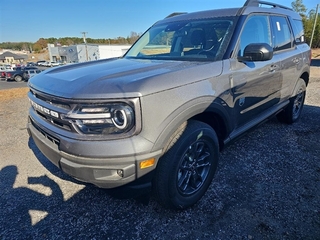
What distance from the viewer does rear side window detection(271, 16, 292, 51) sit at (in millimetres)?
3237

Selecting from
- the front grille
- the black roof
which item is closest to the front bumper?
the front grille

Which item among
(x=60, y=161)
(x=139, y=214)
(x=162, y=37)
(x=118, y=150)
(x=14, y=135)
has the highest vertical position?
(x=162, y=37)

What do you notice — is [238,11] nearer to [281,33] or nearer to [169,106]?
[281,33]

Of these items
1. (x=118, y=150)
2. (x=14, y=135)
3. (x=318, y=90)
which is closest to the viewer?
(x=118, y=150)

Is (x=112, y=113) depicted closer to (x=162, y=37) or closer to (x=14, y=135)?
(x=162, y=37)

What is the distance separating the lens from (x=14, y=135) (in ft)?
14.1

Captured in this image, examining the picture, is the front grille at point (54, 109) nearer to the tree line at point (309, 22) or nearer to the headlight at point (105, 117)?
the headlight at point (105, 117)

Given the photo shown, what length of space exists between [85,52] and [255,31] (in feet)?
198

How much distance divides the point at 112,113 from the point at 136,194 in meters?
0.70

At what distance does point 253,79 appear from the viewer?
2.66 metres

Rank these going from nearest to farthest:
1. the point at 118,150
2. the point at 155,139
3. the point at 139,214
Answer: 1. the point at 118,150
2. the point at 155,139
3. the point at 139,214

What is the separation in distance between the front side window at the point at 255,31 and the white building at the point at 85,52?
145ft

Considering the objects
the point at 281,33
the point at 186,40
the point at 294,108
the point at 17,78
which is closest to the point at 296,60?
the point at 281,33

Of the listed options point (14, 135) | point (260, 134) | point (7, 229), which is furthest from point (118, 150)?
point (14, 135)
